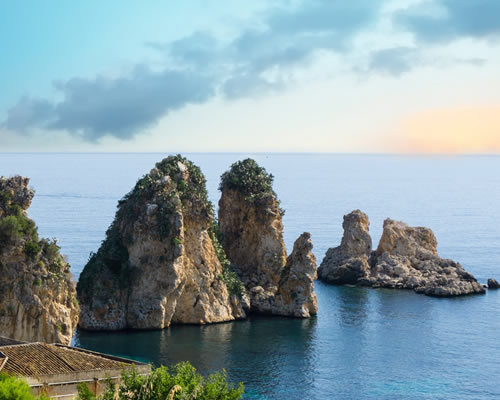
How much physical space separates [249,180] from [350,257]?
21.3 metres

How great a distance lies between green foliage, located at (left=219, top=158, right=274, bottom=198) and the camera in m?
85.2

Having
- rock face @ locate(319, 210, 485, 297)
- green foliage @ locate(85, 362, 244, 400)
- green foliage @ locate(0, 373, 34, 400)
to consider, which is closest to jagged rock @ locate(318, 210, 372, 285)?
rock face @ locate(319, 210, 485, 297)

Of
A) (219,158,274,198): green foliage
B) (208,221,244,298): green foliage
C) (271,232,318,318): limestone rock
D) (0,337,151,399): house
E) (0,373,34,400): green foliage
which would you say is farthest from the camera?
(219,158,274,198): green foliage

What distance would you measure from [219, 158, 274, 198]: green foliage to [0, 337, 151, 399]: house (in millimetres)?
40824

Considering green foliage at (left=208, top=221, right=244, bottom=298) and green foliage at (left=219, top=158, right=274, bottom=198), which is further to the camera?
green foliage at (left=219, top=158, right=274, bottom=198)

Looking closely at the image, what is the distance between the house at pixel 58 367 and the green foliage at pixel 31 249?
11147mm

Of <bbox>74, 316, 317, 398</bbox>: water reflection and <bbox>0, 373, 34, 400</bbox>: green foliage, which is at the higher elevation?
<bbox>0, 373, 34, 400</bbox>: green foliage

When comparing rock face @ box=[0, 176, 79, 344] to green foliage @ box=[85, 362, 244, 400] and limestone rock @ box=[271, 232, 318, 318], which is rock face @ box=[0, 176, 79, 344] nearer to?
green foliage @ box=[85, 362, 244, 400]

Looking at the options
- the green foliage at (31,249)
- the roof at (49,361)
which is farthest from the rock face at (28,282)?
the roof at (49,361)

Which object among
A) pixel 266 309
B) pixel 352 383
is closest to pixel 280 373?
pixel 352 383

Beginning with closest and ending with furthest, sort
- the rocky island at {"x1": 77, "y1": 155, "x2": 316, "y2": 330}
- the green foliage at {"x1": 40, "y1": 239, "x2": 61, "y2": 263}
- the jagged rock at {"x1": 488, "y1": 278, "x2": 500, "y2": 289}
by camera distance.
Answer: the green foliage at {"x1": 40, "y1": 239, "x2": 61, "y2": 263}, the rocky island at {"x1": 77, "y1": 155, "x2": 316, "y2": 330}, the jagged rock at {"x1": 488, "y1": 278, "x2": 500, "y2": 289}

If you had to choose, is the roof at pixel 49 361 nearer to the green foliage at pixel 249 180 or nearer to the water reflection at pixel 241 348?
the water reflection at pixel 241 348

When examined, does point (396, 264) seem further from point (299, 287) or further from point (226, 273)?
point (226, 273)

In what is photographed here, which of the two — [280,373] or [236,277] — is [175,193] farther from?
[280,373]
